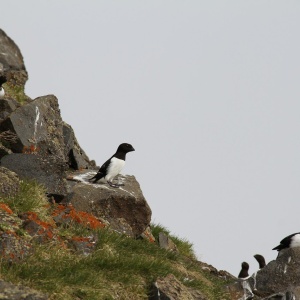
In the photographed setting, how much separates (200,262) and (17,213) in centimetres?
765

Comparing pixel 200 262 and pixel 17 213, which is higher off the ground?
pixel 200 262

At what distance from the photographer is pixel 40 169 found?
635 inches

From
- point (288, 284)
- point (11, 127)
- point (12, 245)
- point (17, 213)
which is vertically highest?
point (11, 127)

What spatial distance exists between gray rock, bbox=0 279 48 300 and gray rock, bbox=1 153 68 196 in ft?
21.1

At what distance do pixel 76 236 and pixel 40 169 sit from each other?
10.9ft

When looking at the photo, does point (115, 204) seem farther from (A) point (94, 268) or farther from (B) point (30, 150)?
(A) point (94, 268)

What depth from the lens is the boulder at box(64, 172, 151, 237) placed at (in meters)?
17.5

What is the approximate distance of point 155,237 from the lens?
2067cm

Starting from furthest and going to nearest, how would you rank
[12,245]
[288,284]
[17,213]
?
[288,284] < [17,213] < [12,245]

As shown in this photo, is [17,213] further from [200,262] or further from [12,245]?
[200,262]

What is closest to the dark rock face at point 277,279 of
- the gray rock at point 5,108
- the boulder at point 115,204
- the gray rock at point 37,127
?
the boulder at point 115,204

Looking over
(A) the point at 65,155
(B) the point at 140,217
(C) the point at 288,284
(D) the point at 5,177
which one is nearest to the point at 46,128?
(A) the point at 65,155

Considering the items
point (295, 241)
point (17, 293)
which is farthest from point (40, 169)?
point (295, 241)

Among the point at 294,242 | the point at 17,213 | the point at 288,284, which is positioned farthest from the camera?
the point at 294,242
